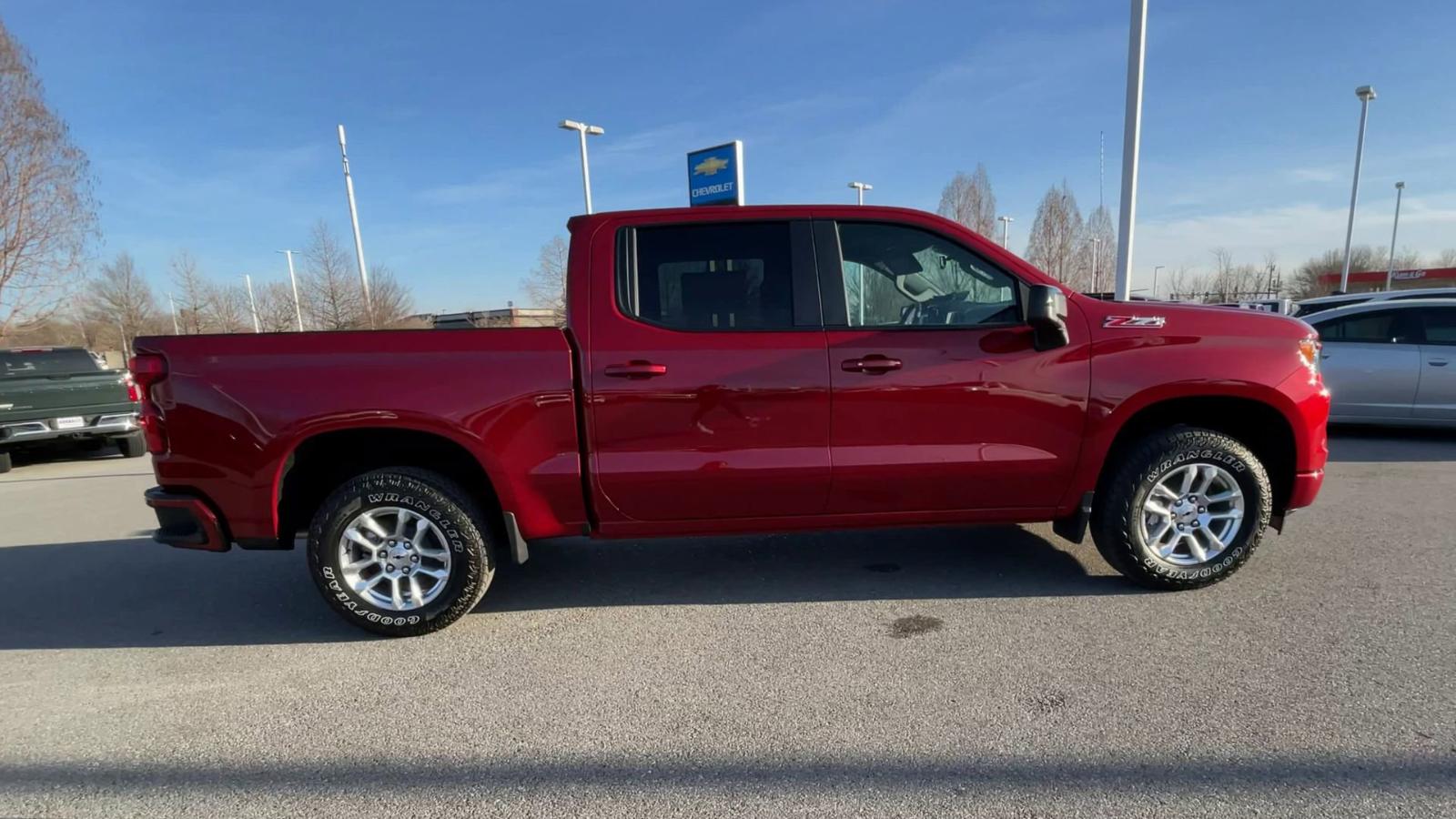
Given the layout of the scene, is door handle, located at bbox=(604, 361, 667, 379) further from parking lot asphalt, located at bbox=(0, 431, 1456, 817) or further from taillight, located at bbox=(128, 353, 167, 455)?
taillight, located at bbox=(128, 353, 167, 455)

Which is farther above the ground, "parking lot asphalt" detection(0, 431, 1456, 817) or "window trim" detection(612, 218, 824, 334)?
"window trim" detection(612, 218, 824, 334)

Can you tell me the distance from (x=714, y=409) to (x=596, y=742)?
4.91ft

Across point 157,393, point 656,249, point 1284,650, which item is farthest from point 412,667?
point 1284,650

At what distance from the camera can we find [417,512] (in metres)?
3.43

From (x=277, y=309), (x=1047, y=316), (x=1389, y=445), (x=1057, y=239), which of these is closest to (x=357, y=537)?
(x=1047, y=316)

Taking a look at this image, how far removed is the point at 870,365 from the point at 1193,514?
186cm

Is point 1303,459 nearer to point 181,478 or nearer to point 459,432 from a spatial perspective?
point 459,432

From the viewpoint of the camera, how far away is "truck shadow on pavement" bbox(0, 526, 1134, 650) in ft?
12.3

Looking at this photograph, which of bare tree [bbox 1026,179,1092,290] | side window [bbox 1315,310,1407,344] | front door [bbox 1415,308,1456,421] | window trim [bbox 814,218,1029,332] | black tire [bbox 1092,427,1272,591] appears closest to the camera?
window trim [bbox 814,218,1029,332]

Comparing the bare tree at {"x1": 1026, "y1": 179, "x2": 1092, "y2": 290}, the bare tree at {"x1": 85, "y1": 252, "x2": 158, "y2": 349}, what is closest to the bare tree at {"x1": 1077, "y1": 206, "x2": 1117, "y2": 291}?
the bare tree at {"x1": 1026, "y1": 179, "x2": 1092, "y2": 290}

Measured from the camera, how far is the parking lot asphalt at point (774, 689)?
2.30 meters

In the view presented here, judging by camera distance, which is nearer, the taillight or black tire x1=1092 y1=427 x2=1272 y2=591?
the taillight

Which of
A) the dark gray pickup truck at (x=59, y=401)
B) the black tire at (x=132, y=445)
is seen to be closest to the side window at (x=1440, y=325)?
the dark gray pickup truck at (x=59, y=401)

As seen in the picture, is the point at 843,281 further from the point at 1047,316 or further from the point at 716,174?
the point at 716,174
